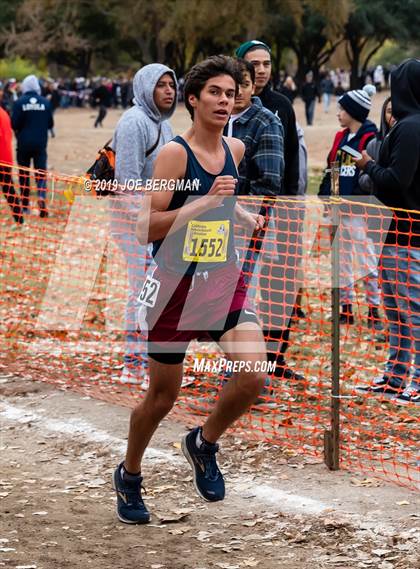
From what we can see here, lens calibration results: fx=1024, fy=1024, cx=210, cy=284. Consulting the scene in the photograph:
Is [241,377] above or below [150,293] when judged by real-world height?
below

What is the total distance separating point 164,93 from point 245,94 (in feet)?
2.07

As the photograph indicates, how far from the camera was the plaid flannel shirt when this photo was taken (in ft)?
22.9

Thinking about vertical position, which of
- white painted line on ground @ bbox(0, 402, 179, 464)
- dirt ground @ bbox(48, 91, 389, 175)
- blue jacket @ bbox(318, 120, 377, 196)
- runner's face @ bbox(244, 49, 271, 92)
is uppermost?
runner's face @ bbox(244, 49, 271, 92)

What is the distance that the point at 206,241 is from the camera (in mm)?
4953

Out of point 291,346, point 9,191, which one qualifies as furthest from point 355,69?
point 291,346

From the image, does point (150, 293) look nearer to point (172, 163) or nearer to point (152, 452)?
point (172, 163)

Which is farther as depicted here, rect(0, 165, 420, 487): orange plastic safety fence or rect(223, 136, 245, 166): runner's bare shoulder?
rect(0, 165, 420, 487): orange plastic safety fence

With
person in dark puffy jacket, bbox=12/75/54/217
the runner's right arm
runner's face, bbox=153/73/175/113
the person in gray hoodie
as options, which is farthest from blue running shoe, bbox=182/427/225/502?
person in dark puffy jacket, bbox=12/75/54/217

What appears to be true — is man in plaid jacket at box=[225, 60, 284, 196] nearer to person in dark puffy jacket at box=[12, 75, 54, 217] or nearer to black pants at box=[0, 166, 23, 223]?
black pants at box=[0, 166, 23, 223]

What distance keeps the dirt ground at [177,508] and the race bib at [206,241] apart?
1.37 m

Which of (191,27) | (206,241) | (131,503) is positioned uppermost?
(191,27)

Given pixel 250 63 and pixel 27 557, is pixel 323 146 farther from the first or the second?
pixel 27 557

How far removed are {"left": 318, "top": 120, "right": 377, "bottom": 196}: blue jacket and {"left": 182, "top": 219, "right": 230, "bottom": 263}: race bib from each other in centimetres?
393

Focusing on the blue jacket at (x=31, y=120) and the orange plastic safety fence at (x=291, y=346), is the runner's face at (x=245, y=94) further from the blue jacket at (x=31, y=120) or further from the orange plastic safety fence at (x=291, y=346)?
the blue jacket at (x=31, y=120)
